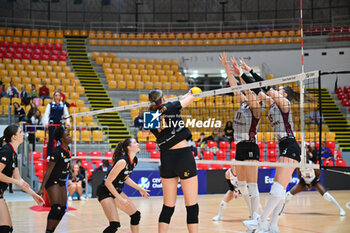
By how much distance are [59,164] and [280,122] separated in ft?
10.6

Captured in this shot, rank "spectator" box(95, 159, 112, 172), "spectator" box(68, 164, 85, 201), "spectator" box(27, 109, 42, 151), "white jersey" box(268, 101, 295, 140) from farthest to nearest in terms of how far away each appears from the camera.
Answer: "spectator" box(27, 109, 42, 151) → "spectator" box(95, 159, 112, 172) → "spectator" box(68, 164, 85, 201) → "white jersey" box(268, 101, 295, 140)

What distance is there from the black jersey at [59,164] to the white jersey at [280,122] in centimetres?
305

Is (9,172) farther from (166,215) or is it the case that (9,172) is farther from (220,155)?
(220,155)

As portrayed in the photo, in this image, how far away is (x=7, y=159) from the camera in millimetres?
5512

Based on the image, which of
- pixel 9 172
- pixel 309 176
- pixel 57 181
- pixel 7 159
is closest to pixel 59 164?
pixel 57 181

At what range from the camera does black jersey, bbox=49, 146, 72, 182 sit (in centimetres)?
671

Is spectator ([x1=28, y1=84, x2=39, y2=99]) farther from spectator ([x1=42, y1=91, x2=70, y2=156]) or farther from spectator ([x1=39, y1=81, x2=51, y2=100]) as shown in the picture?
spectator ([x1=42, y1=91, x2=70, y2=156])

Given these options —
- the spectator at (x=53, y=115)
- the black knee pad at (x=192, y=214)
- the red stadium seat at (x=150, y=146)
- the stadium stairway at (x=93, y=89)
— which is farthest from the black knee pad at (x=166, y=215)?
the stadium stairway at (x=93, y=89)

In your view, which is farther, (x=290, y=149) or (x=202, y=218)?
(x=202, y=218)

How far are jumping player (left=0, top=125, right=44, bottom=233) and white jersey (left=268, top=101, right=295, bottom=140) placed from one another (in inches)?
128

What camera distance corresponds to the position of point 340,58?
75.7ft

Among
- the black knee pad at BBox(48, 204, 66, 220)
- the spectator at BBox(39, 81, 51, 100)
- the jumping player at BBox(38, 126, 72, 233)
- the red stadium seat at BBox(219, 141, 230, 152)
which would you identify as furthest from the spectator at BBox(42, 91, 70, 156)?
the spectator at BBox(39, 81, 51, 100)

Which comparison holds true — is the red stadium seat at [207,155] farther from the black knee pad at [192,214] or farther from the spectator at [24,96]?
the black knee pad at [192,214]

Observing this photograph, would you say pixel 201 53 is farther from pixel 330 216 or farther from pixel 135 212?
pixel 135 212
